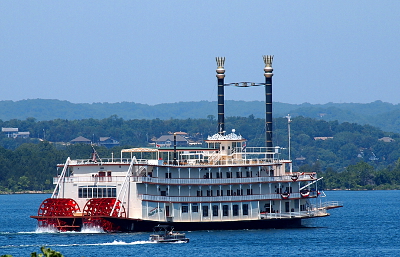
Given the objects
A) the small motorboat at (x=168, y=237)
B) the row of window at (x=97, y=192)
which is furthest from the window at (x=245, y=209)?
the row of window at (x=97, y=192)

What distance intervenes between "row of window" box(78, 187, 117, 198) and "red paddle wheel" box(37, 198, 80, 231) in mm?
1080

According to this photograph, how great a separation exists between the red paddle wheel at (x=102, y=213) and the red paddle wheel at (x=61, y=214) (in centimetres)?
127

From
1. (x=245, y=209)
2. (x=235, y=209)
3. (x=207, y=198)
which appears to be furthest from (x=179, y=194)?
(x=245, y=209)

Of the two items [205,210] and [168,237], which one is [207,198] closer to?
[205,210]

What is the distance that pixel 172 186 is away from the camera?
60.7m

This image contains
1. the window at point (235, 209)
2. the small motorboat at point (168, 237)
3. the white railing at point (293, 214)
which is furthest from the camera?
the white railing at point (293, 214)

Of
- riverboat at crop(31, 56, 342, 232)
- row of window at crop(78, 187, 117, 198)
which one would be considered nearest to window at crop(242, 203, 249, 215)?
riverboat at crop(31, 56, 342, 232)

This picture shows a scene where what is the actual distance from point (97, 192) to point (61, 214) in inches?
114

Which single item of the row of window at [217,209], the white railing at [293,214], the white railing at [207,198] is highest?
the white railing at [207,198]

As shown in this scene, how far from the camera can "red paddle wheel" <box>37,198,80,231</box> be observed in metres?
60.4

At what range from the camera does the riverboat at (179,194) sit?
59819 millimetres

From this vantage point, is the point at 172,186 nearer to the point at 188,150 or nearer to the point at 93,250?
the point at 188,150

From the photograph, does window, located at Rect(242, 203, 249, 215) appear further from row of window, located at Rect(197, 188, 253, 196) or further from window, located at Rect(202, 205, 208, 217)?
window, located at Rect(202, 205, 208, 217)

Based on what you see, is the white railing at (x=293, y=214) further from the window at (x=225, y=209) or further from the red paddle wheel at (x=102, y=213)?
the red paddle wheel at (x=102, y=213)
